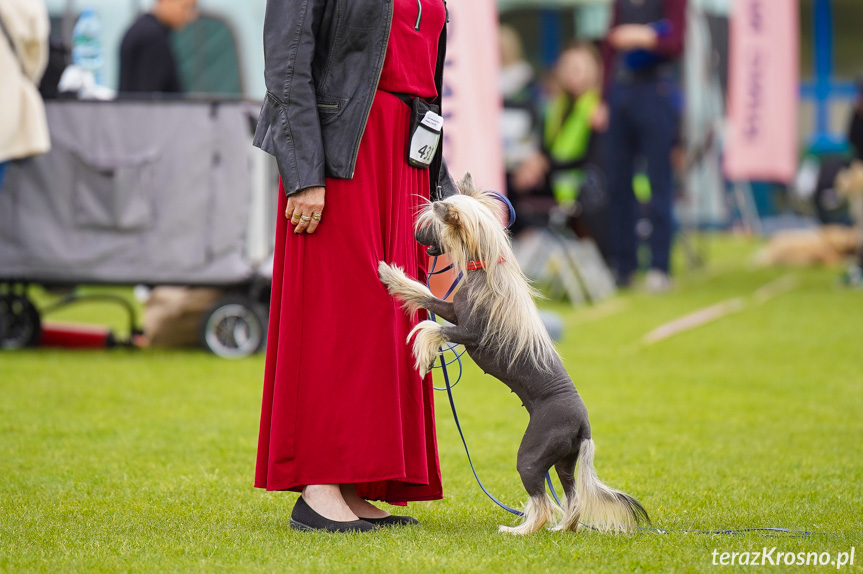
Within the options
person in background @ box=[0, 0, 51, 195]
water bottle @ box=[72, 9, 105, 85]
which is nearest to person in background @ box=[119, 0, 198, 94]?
water bottle @ box=[72, 9, 105, 85]

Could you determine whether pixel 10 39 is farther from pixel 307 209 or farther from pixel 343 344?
pixel 343 344

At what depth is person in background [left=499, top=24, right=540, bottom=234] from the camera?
40.6 feet

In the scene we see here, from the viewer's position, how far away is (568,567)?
117 inches

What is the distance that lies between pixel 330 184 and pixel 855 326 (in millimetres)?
6604

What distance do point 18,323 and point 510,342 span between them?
5.13 meters

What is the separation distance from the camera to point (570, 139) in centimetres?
1166

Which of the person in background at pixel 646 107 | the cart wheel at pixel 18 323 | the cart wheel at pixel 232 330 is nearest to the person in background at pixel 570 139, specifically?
the person in background at pixel 646 107

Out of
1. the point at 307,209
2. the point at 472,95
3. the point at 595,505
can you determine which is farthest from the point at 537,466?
the point at 472,95

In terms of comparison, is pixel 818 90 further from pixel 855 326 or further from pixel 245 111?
pixel 245 111

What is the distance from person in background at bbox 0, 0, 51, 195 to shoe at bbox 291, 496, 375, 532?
4.02 m

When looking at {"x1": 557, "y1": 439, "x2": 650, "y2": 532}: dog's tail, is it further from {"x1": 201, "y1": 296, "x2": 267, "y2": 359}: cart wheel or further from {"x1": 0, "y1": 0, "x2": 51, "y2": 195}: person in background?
{"x1": 0, "y1": 0, "x2": 51, "y2": 195}: person in background

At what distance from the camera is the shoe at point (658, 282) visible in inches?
451

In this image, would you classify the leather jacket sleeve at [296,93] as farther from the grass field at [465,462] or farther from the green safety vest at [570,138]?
the green safety vest at [570,138]

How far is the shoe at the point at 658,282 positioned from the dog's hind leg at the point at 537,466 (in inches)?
327
